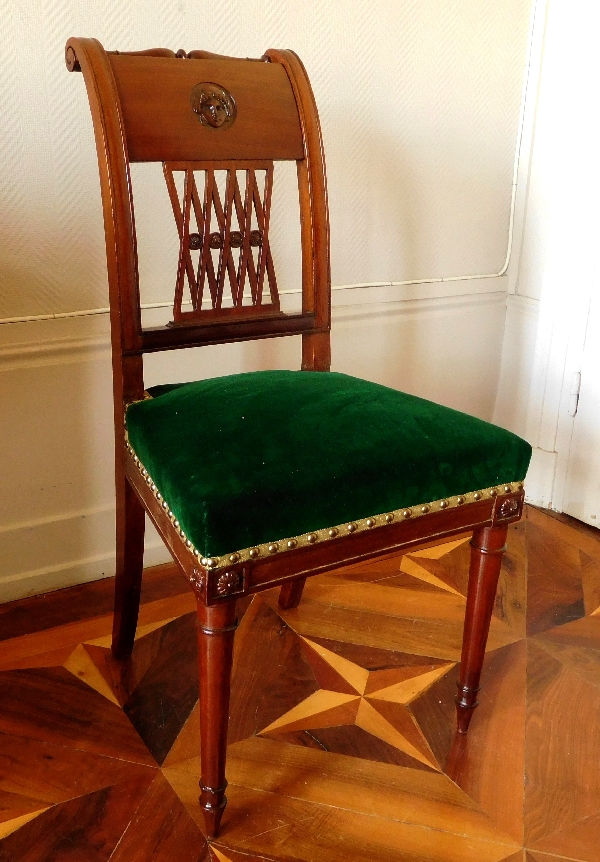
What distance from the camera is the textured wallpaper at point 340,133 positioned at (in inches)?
53.4

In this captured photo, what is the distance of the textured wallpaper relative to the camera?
4.45ft

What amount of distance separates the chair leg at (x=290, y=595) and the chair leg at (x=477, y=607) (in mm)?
371

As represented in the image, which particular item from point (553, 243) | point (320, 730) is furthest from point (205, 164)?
point (553, 243)

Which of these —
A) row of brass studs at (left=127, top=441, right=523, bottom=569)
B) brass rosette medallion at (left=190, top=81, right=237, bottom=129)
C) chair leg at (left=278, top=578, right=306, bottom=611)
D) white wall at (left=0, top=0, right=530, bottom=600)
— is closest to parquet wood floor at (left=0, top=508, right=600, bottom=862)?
chair leg at (left=278, top=578, right=306, bottom=611)

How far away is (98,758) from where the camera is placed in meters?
1.19

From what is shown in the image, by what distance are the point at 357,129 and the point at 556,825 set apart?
131 centimetres

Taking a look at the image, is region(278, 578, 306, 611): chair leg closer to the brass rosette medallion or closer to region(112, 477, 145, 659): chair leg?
region(112, 477, 145, 659): chair leg

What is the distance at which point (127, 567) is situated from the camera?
1289mm

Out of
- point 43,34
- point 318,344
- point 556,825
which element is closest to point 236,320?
point 318,344

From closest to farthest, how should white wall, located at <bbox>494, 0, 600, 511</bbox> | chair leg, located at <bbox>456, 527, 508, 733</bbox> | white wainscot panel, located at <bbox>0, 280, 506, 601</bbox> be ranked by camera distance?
chair leg, located at <bbox>456, 527, 508, 733</bbox> < white wainscot panel, located at <bbox>0, 280, 506, 601</bbox> < white wall, located at <bbox>494, 0, 600, 511</bbox>

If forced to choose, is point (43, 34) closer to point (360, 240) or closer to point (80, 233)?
point (80, 233)

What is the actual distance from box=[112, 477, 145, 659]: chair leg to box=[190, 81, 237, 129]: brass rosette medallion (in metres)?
0.55

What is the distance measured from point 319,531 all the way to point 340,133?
0.99 meters

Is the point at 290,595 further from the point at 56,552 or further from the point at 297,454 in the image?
the point at 297,454
